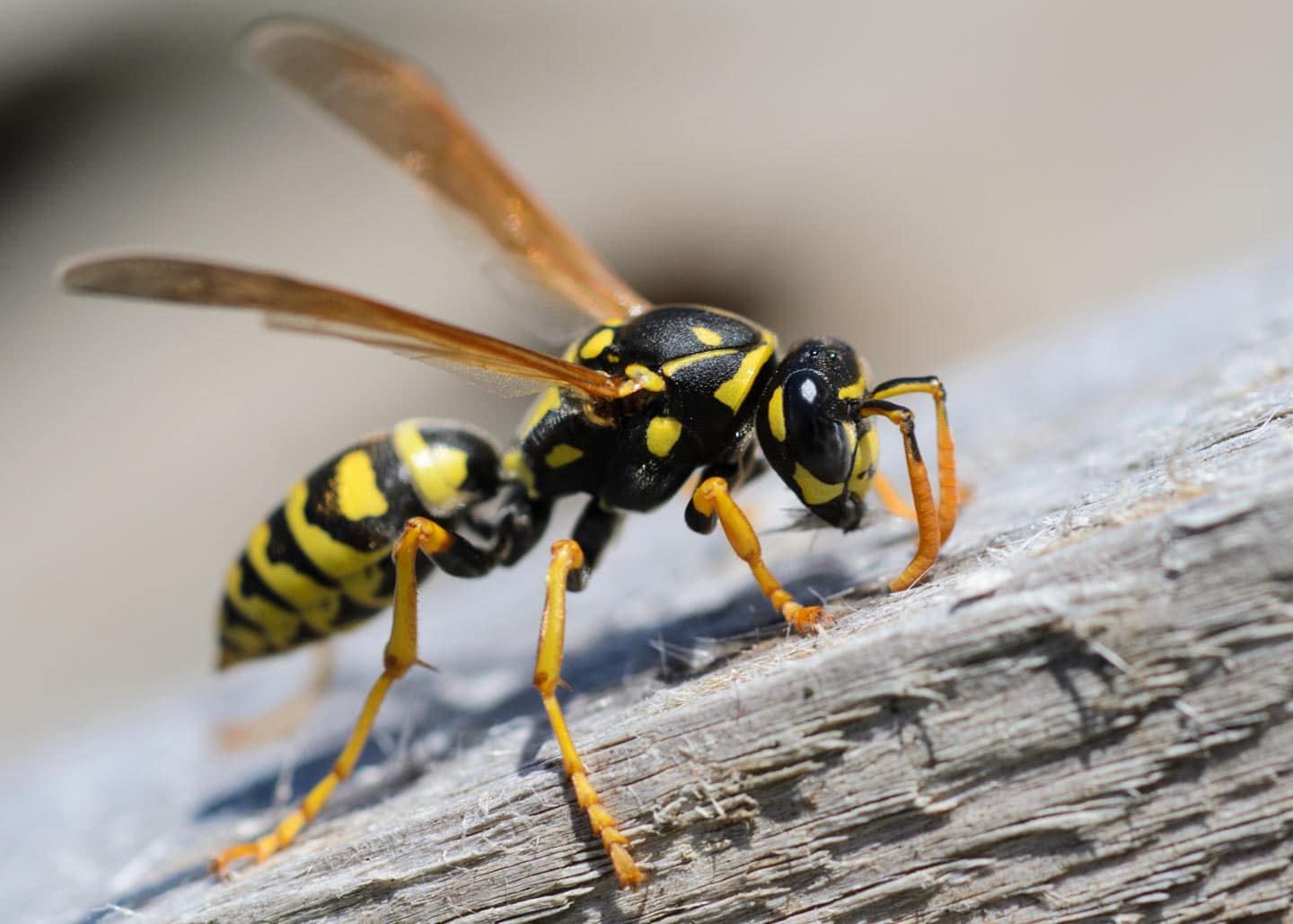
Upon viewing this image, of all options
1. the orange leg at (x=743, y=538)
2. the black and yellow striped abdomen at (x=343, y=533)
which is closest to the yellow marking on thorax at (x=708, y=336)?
the orange leg at (x=743, y=538)

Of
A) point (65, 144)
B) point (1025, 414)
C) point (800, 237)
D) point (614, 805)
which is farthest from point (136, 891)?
point (65, 144)

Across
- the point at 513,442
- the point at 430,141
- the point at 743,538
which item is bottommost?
the point at 743,538

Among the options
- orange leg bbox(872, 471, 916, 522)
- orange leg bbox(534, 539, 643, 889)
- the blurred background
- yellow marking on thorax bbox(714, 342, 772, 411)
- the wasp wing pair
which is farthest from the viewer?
the blurred background

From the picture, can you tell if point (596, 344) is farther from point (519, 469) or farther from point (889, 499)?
point (889, 499)

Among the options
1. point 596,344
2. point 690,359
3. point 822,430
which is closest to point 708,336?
point 690,359

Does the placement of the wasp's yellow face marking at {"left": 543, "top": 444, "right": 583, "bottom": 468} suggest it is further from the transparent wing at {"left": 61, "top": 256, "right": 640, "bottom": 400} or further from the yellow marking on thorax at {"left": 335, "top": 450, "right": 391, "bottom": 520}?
the transparent wing at {"left": 61, "top": 256, "right": 640, "bottom": 400}

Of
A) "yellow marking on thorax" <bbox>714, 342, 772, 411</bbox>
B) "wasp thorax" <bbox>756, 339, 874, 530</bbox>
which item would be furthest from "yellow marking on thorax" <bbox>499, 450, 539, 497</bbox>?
"wasp thorax" <bbox>756, 339, 874, 530</bbox>
